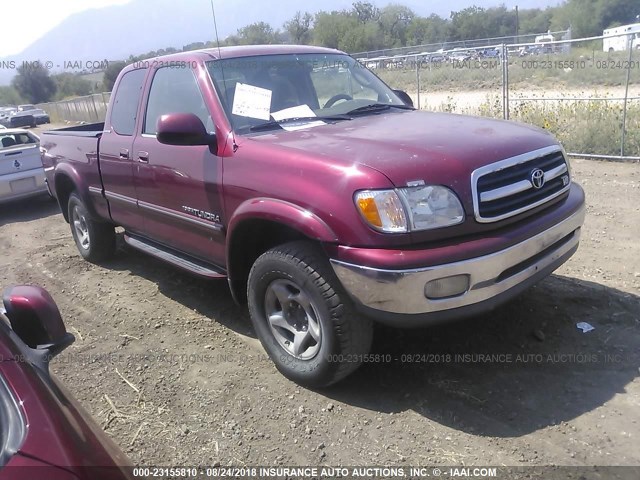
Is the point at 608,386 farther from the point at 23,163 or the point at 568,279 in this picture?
the point at 23,163

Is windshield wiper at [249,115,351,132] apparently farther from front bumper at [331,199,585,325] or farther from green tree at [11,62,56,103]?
green tree at [11,62,56,103]

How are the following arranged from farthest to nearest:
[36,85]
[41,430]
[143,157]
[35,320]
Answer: [36,85]
[143,157]
[35,320]
[41,430]

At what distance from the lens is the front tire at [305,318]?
3.11 m

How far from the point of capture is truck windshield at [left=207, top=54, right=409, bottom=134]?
393 cm

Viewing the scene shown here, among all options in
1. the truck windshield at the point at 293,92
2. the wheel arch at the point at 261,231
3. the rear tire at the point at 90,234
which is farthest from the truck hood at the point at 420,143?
the rear tire at the point at 90,234

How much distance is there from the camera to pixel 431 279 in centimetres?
283

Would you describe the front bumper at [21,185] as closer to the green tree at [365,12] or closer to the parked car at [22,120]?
the parked car at [22,120]

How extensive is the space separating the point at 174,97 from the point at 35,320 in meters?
2.66

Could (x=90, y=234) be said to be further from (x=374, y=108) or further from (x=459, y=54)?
(x=459, y=54)

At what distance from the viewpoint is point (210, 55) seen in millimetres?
4250

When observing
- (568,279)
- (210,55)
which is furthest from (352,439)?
(210,55)

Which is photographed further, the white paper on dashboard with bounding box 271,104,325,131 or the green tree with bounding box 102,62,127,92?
the green tree with bounding box 102,62,127,92

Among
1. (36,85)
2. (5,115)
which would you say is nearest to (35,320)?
(5,115)

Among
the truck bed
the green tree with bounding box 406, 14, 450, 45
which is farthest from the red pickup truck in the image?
the green tree with bounding box 406, 14, 450, 45
